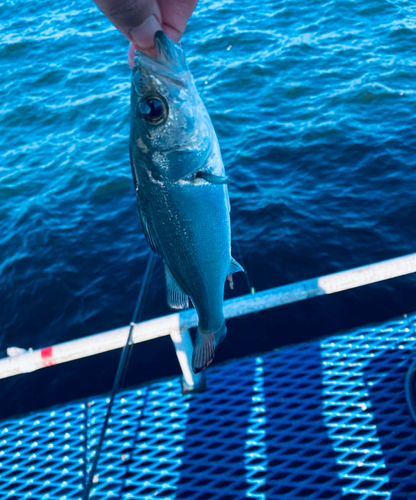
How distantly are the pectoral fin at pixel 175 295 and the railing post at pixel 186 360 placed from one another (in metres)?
1.66

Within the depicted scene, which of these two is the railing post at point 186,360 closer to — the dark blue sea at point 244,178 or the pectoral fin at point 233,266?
the pectoral fin at point 233,266

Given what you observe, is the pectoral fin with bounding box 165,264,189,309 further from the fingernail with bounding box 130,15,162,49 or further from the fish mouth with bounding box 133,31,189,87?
the fingernail with bounding box 130,15,162,49

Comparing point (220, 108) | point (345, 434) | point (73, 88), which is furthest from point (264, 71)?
point (345, 434)

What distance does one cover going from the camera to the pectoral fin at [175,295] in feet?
7.51

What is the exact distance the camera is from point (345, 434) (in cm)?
371

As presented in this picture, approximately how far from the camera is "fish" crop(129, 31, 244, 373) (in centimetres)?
195

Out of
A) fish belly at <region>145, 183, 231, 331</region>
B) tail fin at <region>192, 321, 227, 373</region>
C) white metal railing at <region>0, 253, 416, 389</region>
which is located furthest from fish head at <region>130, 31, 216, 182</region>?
white metal railing at <region>0, 253, 416, 389</region>

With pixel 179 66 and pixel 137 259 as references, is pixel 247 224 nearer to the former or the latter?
pixel 137 259

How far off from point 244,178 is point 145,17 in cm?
719

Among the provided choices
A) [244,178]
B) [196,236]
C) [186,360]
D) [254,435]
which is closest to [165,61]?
[196,236]

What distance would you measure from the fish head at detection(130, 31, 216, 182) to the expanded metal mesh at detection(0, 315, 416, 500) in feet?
9.06

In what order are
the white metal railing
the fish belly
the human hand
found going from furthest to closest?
the white metal railing < the fish belly < the human hand

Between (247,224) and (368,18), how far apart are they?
9331mm

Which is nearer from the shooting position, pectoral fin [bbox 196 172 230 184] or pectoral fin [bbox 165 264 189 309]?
pectoral fin [bbox 196 172 230 184]
